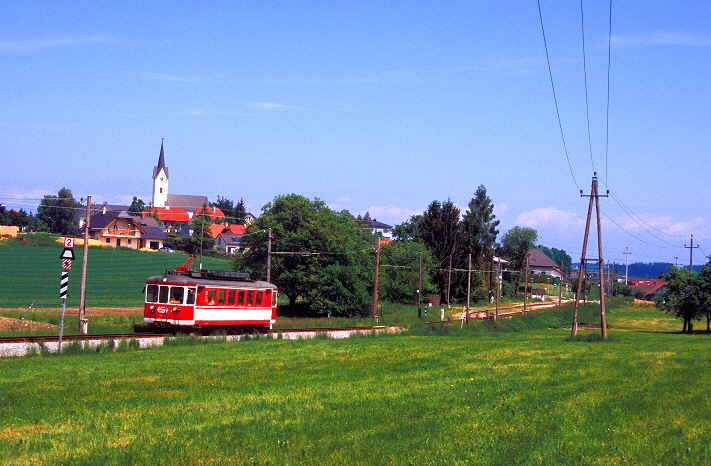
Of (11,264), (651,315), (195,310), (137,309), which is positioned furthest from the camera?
(651,315)

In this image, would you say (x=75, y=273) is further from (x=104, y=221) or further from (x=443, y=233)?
(x=443, y=233)

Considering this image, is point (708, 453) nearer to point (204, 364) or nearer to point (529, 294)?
point (204, 364)

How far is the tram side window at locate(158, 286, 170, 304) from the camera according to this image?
3609 cm

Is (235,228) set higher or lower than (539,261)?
higher

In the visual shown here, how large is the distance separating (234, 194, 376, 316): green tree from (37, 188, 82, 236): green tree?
69127 mm

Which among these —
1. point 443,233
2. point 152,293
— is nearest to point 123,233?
point 443,233

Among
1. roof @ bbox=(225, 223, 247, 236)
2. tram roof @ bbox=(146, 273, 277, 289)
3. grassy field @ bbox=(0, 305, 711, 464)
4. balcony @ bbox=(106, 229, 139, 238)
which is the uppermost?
roof @ bbox=(225, 223, 247, 236)

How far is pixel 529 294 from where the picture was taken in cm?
13812

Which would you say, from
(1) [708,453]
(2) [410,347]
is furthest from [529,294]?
(1) [708,453]

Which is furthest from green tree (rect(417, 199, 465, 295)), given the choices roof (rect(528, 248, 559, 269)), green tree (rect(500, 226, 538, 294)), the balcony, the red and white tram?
roof (rect(528, 248, 559, 269))

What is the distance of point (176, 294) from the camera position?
36.1 metres

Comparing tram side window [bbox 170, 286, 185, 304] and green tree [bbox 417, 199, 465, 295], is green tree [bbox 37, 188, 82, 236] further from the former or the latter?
tram side window [bbox 170, 286, 185, 304]

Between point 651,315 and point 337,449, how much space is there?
110 metres

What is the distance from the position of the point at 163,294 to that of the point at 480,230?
84.3 m
